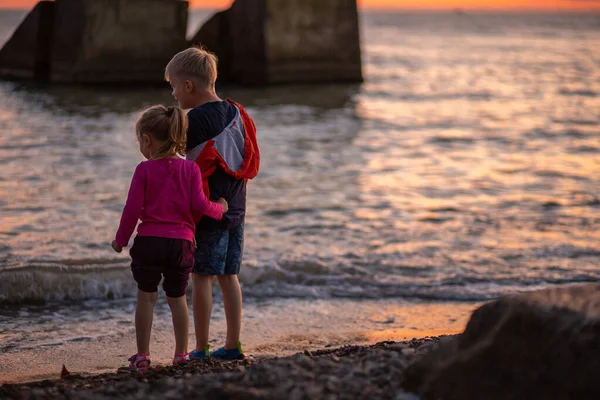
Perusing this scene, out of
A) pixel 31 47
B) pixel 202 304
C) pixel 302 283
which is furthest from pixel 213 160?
pixel 31 47

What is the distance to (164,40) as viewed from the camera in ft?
55.9

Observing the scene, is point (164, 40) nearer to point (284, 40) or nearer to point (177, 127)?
point (284, 40)

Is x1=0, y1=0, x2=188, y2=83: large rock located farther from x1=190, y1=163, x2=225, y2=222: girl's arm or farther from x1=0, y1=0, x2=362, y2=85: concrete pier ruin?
x1=190, y1=163, x2=225, y2=222: girl's arm

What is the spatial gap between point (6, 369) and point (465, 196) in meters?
5.62

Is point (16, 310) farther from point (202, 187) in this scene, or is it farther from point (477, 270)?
point (477, 270)

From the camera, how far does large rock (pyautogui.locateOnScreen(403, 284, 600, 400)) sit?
235cm

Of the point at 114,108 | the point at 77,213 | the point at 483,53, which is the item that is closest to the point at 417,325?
the point at 77,213

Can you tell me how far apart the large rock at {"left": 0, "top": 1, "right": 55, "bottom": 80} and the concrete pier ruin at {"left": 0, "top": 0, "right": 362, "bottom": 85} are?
0.07 feet

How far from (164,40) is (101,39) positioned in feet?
4.54

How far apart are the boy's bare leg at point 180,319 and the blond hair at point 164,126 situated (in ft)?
2.20

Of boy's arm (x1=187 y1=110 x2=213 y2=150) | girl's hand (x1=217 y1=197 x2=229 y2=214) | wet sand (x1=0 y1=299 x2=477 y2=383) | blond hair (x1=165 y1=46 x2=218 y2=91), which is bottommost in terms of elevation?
wet sand (x1=0 y1=299 x2=477 y2=383)

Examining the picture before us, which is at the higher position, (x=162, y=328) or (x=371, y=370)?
(x=371, y=370)

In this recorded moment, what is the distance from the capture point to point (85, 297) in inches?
206

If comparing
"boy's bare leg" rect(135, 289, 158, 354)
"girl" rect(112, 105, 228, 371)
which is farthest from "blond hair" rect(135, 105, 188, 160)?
"boy's bare leg" rect(135, 289, 158, 354)
